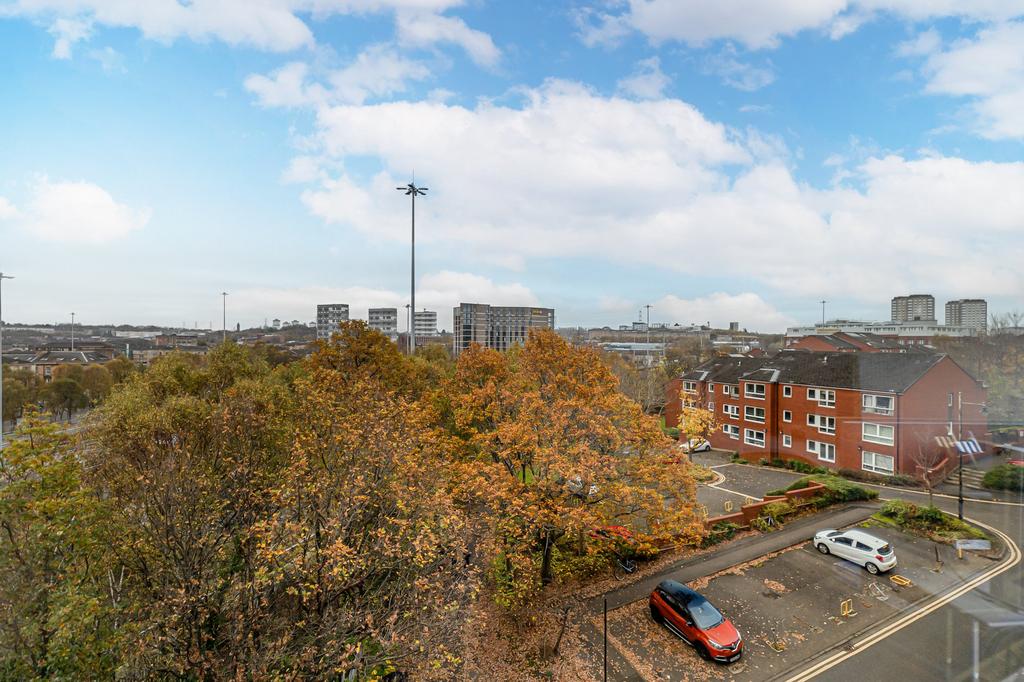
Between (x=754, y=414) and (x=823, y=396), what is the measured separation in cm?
385

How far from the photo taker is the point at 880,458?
8500 mm

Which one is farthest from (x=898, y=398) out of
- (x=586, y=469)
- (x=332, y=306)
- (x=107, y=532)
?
(x=332, y=306)

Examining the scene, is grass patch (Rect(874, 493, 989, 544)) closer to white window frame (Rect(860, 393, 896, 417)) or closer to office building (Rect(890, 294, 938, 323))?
white window frame (Rect(860, 393, 896, 417))

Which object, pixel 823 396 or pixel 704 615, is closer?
pixel 704 615

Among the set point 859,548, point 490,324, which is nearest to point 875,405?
point 859,548

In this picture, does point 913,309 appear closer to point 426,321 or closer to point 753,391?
point 753,391

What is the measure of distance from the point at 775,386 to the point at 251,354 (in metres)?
21.9

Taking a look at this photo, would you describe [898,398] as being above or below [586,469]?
above

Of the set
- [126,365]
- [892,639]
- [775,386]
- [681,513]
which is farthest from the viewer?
[126,365]

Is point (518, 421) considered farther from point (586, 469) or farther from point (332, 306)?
point (332, 306)

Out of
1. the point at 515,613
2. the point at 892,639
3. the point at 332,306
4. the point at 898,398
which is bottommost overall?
the point at 515,613

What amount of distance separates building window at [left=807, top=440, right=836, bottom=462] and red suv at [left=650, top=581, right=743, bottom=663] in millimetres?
9002

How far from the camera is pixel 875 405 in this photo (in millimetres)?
8070

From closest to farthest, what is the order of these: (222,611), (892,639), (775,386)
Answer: (222,611)
(892,639)
(775,386)
